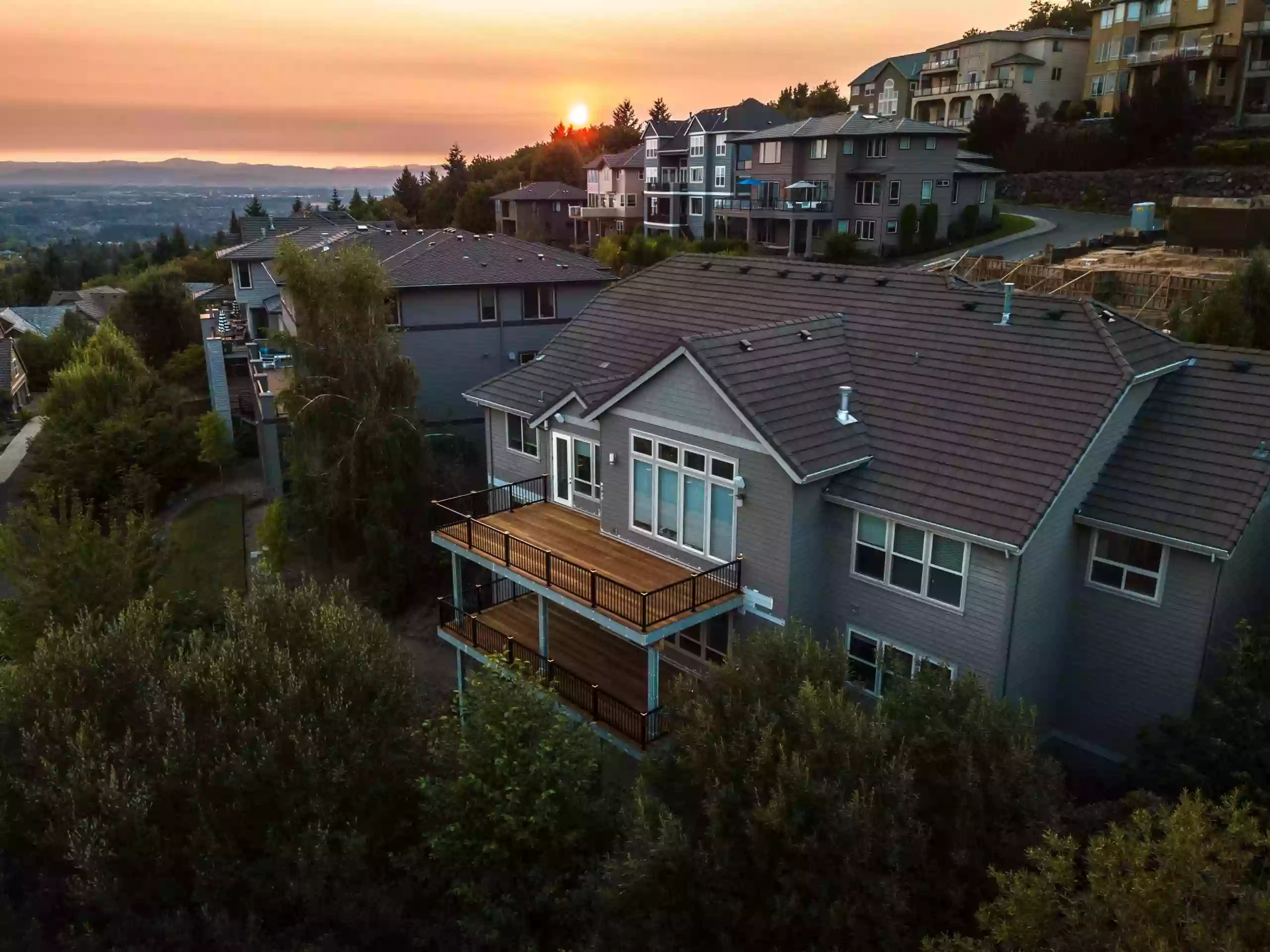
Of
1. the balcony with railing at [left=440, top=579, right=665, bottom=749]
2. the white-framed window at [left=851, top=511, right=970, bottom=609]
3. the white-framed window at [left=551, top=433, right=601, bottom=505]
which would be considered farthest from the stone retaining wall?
the balcony with railing at [left=440, top=579, right=665, bottom=749]

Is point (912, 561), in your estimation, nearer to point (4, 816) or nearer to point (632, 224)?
point (4, 816)

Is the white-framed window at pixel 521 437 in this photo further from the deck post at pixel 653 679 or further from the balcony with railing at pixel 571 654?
the deck post at pixel 653 679

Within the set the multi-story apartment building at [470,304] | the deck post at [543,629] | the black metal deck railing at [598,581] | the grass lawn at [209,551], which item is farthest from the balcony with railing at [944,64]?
the deck post at [543,629]

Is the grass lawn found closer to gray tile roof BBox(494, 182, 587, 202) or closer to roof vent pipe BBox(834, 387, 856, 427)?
roof vent pipe BBox(834, 387, 856, 427)

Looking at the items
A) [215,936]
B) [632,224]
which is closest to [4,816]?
[215,936]

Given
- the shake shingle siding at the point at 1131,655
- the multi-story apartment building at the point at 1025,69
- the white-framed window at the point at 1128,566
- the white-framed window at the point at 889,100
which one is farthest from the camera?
the white-framed window at the point at 889,100

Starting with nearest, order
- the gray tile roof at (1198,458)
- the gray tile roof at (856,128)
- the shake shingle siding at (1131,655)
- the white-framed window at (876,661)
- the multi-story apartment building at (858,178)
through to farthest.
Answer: the gray tile roof at (1198,458) → the shake shingle siding at (1131,655) → the white-framed window at (876,661) → the gray tile roof at (856,128) → the multi-story apartment building at (858,178)
